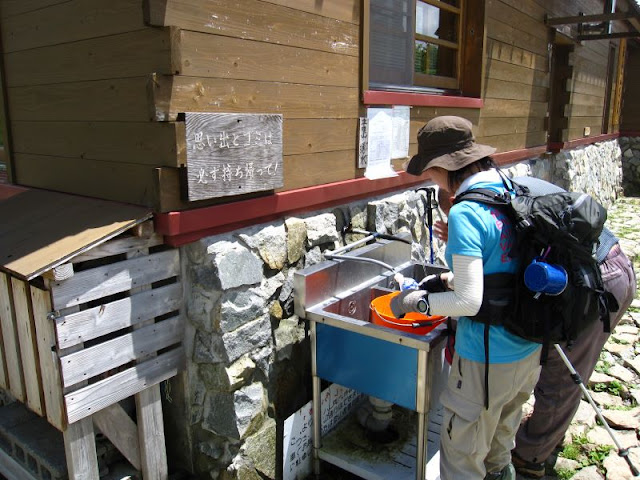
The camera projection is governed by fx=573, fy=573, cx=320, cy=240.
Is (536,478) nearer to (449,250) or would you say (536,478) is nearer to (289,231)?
(449,250)

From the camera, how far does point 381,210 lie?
4.12 metres

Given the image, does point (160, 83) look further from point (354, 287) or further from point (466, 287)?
point (354, 287)

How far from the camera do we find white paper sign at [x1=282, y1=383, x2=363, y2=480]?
10.2 ft

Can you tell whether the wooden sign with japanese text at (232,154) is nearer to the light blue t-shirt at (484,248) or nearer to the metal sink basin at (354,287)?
the metal sink basin at (354,287)

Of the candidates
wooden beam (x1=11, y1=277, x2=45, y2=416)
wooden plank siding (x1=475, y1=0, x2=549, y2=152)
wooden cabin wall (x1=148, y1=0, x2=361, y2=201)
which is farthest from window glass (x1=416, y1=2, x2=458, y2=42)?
wooden beam (x1=11, y1=277, x2=45, y2=416)

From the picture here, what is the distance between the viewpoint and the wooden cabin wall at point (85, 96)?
2615 millimetres

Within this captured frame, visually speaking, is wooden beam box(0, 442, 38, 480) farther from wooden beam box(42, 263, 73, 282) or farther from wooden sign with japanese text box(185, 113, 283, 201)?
wooden sign with japanese text box(185, 113, 283, 201)

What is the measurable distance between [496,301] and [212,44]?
5.66 ft

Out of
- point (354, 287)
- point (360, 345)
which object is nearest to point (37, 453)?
point (360, 345)

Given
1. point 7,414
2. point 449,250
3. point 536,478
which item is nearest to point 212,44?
point 449,250

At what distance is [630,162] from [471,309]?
13.7m

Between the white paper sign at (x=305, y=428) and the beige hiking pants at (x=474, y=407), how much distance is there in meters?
0.81

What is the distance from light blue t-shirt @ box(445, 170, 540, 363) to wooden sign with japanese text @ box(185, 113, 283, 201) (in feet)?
3.33

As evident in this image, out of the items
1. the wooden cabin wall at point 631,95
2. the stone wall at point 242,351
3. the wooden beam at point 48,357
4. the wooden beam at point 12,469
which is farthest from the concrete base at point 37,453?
the wooden cabin wall at point 631,95
